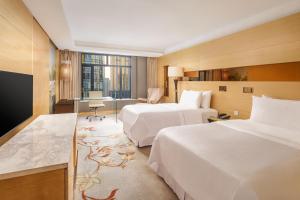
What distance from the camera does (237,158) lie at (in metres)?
1.45

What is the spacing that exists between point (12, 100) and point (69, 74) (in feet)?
15.3

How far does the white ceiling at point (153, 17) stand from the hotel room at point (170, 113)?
0.9 inches

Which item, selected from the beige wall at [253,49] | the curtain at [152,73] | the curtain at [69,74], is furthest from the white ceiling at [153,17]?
the curtain at [152,73]

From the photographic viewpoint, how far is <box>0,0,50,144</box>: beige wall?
1.75 meters

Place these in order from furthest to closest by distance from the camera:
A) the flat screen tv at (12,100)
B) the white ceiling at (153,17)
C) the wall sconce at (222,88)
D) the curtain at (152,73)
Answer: the curtain at (152,73) → the wall sconce at (222,88) → the white ceiling at (153,17) → the flat screen tv at (12,100)

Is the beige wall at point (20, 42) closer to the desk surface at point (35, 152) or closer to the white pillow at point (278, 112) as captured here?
the desk surface at point (35, 152)

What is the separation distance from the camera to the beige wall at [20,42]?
5.75 ft

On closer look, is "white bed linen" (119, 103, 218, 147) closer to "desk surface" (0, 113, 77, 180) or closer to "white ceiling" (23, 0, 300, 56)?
"desk surface" (0, 113, 77, 180)

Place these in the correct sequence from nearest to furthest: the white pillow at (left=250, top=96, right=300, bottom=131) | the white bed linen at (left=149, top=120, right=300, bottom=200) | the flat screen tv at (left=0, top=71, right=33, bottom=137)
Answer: the white bed linen at (left=149, top=120, right=300, bottom=200) < the flat screen tv at (left=0, top=71, right=33, bottom=137) < the white pillow at (left=250, top=96, right=300, bottom=131)

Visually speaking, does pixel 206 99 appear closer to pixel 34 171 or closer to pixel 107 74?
pixel 34 171

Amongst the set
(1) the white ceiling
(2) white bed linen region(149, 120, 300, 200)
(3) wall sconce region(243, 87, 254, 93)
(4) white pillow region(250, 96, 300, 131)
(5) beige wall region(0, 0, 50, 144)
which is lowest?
(2) white bed linen region(149, 120, 300, 200)

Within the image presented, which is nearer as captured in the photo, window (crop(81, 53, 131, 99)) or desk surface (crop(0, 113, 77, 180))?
desk surface (crop(0, 113, 77, 180))

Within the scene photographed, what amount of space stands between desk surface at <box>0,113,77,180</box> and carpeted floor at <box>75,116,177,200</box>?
79 cm

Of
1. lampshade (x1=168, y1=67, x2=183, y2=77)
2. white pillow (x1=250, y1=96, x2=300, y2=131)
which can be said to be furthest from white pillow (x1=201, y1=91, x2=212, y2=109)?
white pillow (x1=250, y1=96, x2=300, y2=131)
